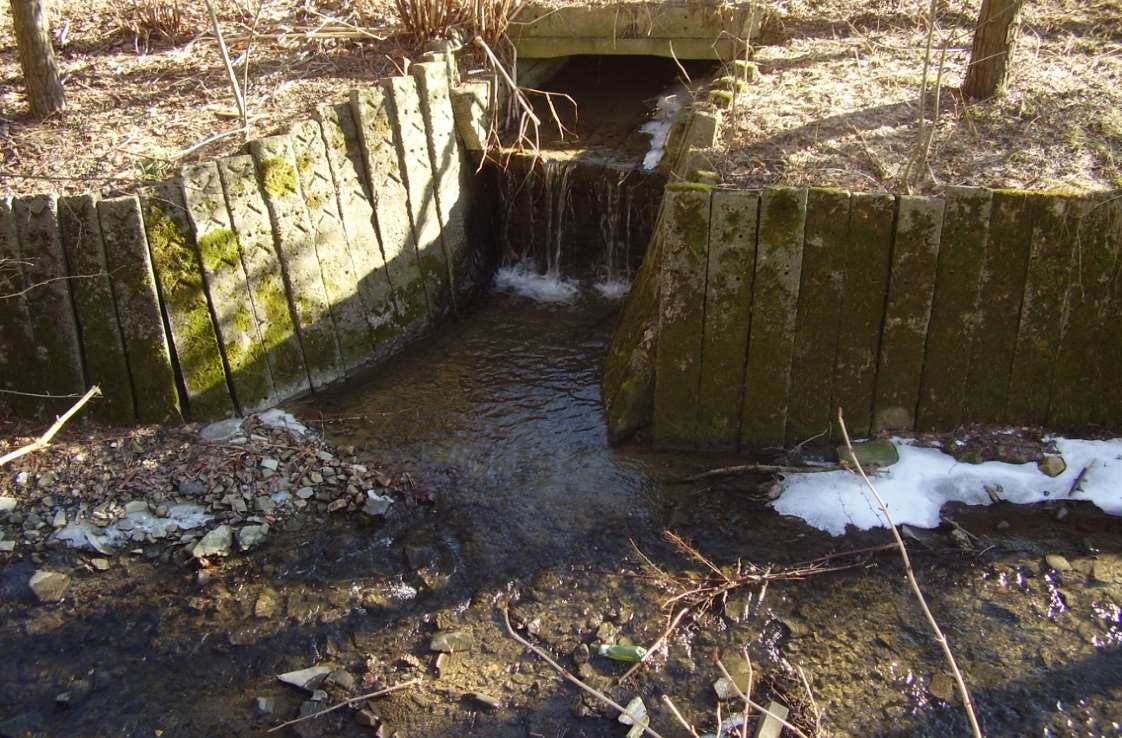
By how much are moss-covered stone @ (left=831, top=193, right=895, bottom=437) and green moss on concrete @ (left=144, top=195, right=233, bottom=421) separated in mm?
3801

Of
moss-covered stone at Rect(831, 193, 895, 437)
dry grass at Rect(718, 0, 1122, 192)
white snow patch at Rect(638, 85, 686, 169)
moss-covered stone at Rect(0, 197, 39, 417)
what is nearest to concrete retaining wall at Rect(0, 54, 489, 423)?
moss-covered stone at Rect(0, 197, 39, 417)

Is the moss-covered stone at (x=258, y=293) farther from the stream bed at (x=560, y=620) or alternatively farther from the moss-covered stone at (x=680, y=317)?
the moss-covered stone at (x=680, y=317)

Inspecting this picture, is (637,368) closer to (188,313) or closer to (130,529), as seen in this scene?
(188,313)

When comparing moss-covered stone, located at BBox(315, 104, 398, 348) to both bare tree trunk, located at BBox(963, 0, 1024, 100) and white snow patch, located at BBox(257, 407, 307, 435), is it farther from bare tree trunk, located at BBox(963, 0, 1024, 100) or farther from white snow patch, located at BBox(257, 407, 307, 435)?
bare tree trunk, located at BBox(963, 0, 1024, 100)

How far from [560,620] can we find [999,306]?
9.90ft

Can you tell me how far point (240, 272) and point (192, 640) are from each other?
2346 mm

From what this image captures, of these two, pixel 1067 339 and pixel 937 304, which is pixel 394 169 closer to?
pixel 937 304

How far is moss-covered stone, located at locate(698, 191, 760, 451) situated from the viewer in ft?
16.9

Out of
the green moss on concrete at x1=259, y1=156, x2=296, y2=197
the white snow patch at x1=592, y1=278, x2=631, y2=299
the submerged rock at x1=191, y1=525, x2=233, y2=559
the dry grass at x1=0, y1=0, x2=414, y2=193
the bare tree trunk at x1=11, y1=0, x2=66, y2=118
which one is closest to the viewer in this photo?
the submerged rock at x1=191, y1=525, x2=233, y2=559

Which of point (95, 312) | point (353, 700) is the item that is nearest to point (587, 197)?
point (95, 312)

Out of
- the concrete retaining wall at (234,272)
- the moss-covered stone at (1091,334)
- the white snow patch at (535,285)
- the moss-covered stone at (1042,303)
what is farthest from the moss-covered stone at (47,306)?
the moss-covered stone at (1091,334)

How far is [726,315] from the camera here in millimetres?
5305

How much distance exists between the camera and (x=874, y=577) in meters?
4.66

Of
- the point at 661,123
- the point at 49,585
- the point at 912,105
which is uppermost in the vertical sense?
the point at 912,105
